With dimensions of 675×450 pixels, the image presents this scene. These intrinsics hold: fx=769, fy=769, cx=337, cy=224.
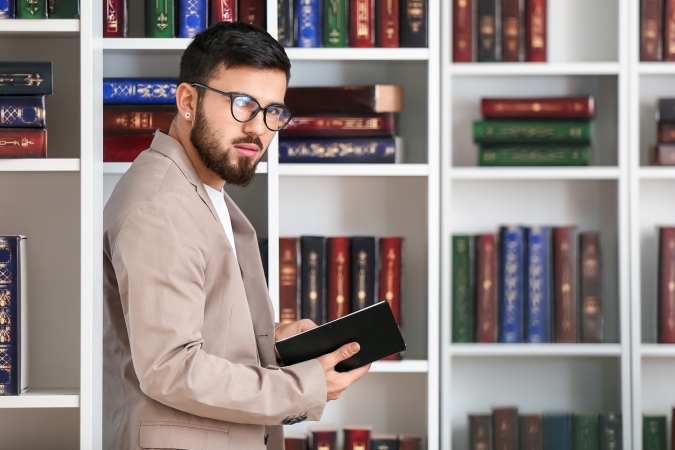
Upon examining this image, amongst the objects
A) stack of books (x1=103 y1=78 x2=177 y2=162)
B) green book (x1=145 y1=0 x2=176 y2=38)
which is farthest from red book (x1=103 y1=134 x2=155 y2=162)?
green book (x1=145 y1=0 x2=176 y2=38)

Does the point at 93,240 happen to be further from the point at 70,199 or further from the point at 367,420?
the point at 367,420

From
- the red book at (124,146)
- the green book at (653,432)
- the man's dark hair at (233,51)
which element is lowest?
the green book at (653,432)

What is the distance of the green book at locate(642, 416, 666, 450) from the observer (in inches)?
86.2

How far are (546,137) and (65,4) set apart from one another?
1.32m

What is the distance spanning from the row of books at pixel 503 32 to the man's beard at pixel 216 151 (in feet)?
3.26

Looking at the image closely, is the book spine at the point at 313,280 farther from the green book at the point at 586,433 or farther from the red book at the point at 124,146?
the green book at the point at 586,433

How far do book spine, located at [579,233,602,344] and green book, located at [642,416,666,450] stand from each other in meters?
0.28

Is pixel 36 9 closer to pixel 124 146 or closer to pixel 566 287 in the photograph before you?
pixel 124 146

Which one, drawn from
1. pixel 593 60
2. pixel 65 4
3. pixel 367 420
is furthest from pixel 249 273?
pixel 593 60

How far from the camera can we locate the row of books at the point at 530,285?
2176 mm

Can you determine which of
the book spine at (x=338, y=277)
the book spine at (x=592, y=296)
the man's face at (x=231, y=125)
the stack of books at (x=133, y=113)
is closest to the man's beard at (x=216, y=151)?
the man's face at (x=231, y=125)

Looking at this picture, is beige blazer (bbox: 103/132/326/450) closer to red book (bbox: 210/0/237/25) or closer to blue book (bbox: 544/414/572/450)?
red book (bbox: 210/0/237/25)

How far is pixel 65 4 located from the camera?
146 centimetres

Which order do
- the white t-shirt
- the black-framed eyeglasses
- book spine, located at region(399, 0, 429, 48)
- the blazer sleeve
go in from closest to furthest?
the blazer sleeve < the black-framed eyeglasses < the white t-shirt < book spine, located at region(399, 0, 429, 48)
